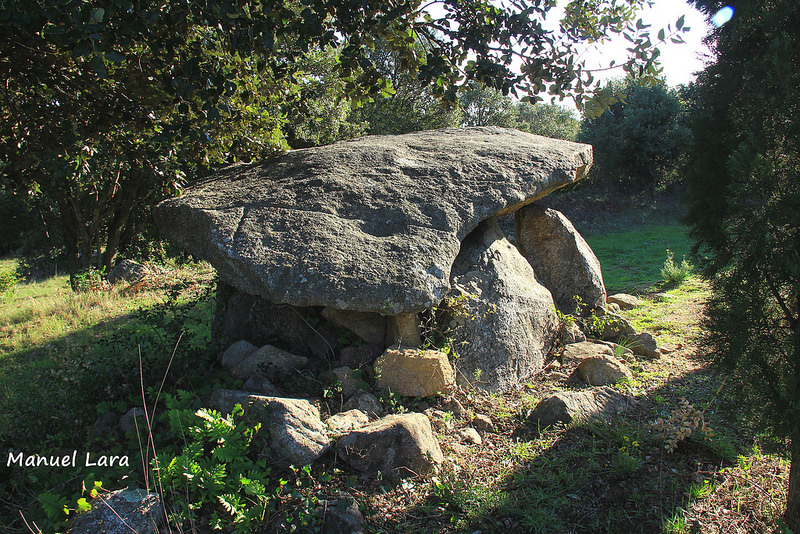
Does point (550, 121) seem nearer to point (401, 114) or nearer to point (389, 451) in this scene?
point (401, 114)

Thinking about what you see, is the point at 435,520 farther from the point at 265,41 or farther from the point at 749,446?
the point at 265,41

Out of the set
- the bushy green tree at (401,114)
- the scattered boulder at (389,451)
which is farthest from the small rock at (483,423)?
the bushy green tree at (401,114)

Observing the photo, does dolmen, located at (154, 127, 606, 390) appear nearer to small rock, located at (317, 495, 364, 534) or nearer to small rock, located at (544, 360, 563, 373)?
small rock, located at (544, 360, 563, 373)

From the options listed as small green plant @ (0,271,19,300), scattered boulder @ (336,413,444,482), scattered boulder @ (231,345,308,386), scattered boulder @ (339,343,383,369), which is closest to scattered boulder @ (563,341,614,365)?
scattered boulder @ (339,343,383,369)

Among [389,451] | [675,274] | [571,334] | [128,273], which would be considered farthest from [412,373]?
[128,273]

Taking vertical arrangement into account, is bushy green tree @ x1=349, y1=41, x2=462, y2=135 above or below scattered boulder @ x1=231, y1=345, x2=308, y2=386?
above

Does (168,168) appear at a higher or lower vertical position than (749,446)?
higher

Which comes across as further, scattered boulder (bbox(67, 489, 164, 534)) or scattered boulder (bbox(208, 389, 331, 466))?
scattered boulder (bbox(208, 389, 331, 466))

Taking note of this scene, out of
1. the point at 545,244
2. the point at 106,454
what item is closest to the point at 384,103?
the point at 545,244

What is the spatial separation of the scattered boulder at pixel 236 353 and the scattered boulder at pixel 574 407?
252 centimetres

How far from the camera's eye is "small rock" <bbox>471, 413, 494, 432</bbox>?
426cm

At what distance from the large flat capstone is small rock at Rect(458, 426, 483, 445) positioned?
102 cm

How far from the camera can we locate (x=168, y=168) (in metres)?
5.53

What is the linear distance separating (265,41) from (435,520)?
3225 mm
